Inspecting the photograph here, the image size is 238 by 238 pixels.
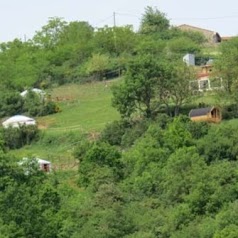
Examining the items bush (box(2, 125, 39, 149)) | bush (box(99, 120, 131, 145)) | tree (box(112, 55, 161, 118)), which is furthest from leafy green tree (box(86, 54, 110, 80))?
bush (box(99, 120, 131, 145))

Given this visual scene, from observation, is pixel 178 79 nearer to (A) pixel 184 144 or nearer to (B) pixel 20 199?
(A) pixel 184 144

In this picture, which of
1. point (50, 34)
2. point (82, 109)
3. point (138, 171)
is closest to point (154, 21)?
point (50, 34)

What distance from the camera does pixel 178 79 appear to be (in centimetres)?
4916

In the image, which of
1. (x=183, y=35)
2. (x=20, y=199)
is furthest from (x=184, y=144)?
(x=183, y=35)

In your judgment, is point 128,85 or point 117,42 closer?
point 128,85

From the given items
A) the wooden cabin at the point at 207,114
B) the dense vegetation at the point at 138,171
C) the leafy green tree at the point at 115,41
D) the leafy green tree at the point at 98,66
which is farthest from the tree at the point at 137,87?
the leafy green tree at the point at 115,41

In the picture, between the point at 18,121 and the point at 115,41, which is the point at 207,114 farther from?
the point at 115,41

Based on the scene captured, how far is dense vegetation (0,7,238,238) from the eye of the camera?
3503cm

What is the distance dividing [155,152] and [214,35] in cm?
3797

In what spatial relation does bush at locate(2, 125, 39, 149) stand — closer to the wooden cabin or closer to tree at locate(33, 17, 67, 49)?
the wooden cabin

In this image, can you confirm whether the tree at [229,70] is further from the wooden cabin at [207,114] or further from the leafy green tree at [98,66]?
the leafy green tree at [98,66]

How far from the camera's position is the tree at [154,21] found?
255ft

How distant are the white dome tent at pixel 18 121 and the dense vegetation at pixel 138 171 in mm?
1037

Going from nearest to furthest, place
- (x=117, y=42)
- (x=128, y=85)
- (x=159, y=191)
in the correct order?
(x=159, y=191) < (x=128, y=85) < (x=117, y=42)
